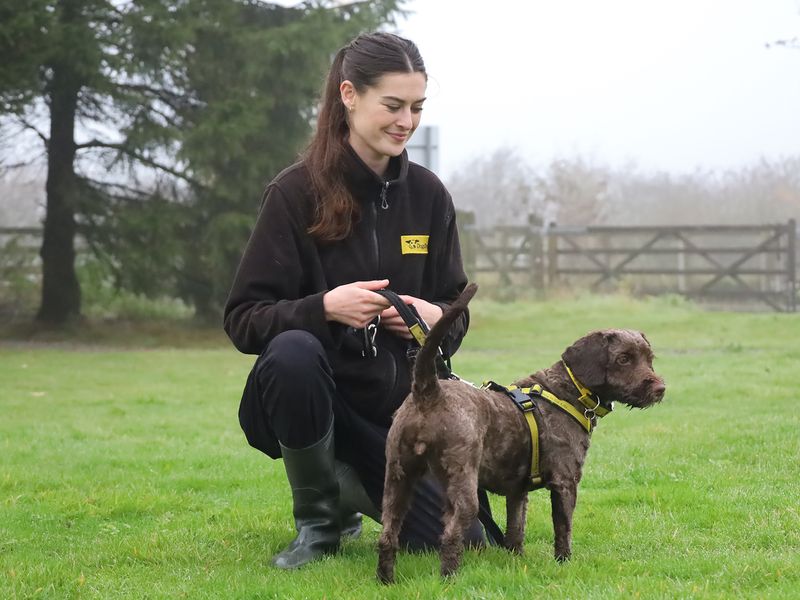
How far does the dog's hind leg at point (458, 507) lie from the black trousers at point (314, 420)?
522 mm

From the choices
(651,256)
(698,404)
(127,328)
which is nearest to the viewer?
(698,404)

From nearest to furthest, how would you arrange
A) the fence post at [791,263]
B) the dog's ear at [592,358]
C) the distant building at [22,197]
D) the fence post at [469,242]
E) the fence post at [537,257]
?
the dog's ear at [592,358] < the distant building at [22,197] < the fence post at [791,263] < the fence post at [469,242] < the fence post at [537,257]

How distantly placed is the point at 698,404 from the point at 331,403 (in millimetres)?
6534

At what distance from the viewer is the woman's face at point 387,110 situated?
4.25 m

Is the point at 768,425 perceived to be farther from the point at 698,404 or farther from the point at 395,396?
the point at 395,396

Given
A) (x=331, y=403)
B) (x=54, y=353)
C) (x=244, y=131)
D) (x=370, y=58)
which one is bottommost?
(x=54, y=353)

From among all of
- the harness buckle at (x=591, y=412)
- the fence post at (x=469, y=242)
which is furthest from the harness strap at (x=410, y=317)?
the fence post at (x=469, y=242)

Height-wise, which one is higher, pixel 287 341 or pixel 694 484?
pixel 287 341

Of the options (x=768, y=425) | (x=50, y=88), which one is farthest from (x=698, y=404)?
(x=50, y=88)

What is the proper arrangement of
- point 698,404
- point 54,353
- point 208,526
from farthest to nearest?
point 54,353 < point 698,404 < point 208,526

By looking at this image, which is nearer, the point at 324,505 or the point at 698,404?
the point at 324,505

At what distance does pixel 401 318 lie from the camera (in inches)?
168

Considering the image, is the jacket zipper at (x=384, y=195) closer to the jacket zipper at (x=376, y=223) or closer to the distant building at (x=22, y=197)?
the jacket zipper at (x=376, y=223)

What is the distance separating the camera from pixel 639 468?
20.8 feet
